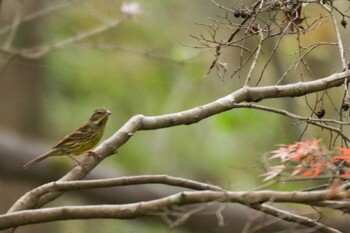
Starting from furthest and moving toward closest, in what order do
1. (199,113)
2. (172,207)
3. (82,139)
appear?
(82,139)
(199,113)
(172,207)

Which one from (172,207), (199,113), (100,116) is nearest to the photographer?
(172,207)

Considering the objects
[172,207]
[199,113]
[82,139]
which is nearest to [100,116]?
[82,139]

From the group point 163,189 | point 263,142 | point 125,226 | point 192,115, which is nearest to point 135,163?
point 125,226

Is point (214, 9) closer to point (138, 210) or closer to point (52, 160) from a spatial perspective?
point (52, 160)

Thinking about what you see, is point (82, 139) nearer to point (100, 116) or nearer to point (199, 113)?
point (100, 116)

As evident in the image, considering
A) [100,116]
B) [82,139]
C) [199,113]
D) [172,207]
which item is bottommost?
[172,207]

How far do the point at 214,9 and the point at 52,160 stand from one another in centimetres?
249

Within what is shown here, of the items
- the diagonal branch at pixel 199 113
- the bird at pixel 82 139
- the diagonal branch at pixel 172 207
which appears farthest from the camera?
the bird at pixel 82 139

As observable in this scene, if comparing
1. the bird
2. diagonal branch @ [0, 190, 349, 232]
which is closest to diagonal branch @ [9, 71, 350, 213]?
diagonal branch @ [0, 190, 349, 232]

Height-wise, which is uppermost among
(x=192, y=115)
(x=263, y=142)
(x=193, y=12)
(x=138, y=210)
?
(x=193, y=12)

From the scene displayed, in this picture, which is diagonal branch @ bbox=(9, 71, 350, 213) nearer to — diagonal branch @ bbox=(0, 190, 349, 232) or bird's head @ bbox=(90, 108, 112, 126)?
diagonal branch @ bbox=(0, 190, 349, 232)

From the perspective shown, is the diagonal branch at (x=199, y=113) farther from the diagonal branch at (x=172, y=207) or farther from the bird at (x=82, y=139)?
the bird at (x=82, y=139)

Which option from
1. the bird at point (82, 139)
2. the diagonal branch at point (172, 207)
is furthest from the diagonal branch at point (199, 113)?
the bird at point (82, 139)

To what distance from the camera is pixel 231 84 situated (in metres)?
11.2
